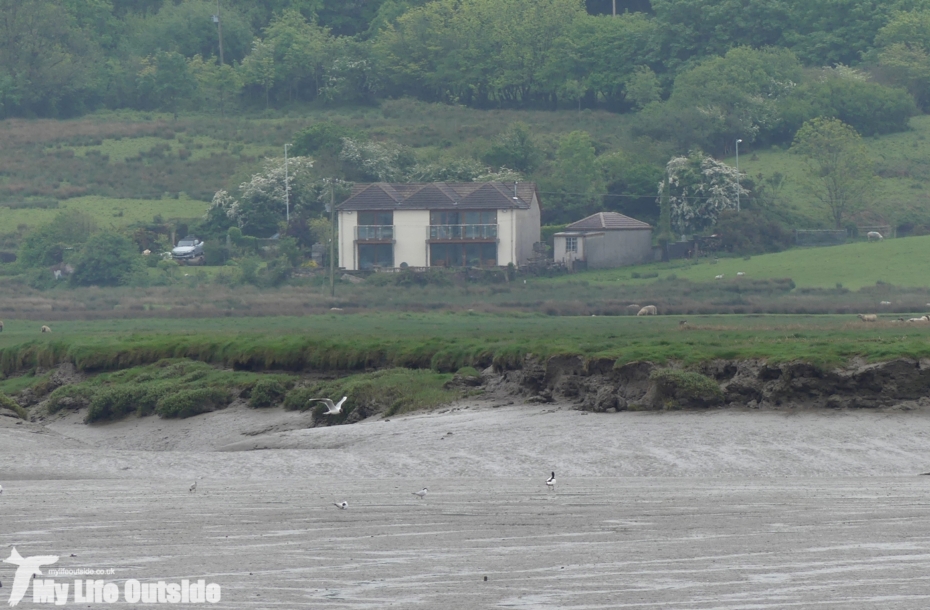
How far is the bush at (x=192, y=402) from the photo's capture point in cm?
3978

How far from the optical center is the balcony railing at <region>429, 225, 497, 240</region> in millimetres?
100500

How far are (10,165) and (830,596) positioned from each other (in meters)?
126

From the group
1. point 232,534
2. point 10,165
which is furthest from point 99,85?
point 232,534

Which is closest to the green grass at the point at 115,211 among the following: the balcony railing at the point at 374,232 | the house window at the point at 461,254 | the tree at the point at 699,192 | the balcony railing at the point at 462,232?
the balcony railing at the point at 374,232

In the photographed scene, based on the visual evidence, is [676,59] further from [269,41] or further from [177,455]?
[177,455]

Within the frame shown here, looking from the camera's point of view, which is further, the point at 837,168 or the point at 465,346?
the point at 837,168

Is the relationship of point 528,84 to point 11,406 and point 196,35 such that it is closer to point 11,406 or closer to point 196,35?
point 196,35

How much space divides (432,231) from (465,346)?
60.4 meters

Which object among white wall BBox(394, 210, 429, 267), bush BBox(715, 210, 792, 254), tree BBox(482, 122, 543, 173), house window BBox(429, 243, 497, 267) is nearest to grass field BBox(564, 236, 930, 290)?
bush BBox(715, 210, 792, 254)

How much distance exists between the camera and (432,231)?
101 metres

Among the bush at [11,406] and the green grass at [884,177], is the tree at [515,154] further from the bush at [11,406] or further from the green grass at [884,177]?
the bush at [11,406]

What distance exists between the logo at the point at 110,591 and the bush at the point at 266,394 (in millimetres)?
20658

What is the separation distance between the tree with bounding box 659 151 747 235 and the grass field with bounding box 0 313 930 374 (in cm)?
4704

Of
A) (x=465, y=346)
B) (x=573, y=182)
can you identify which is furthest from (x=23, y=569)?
(x=573, y=182)
